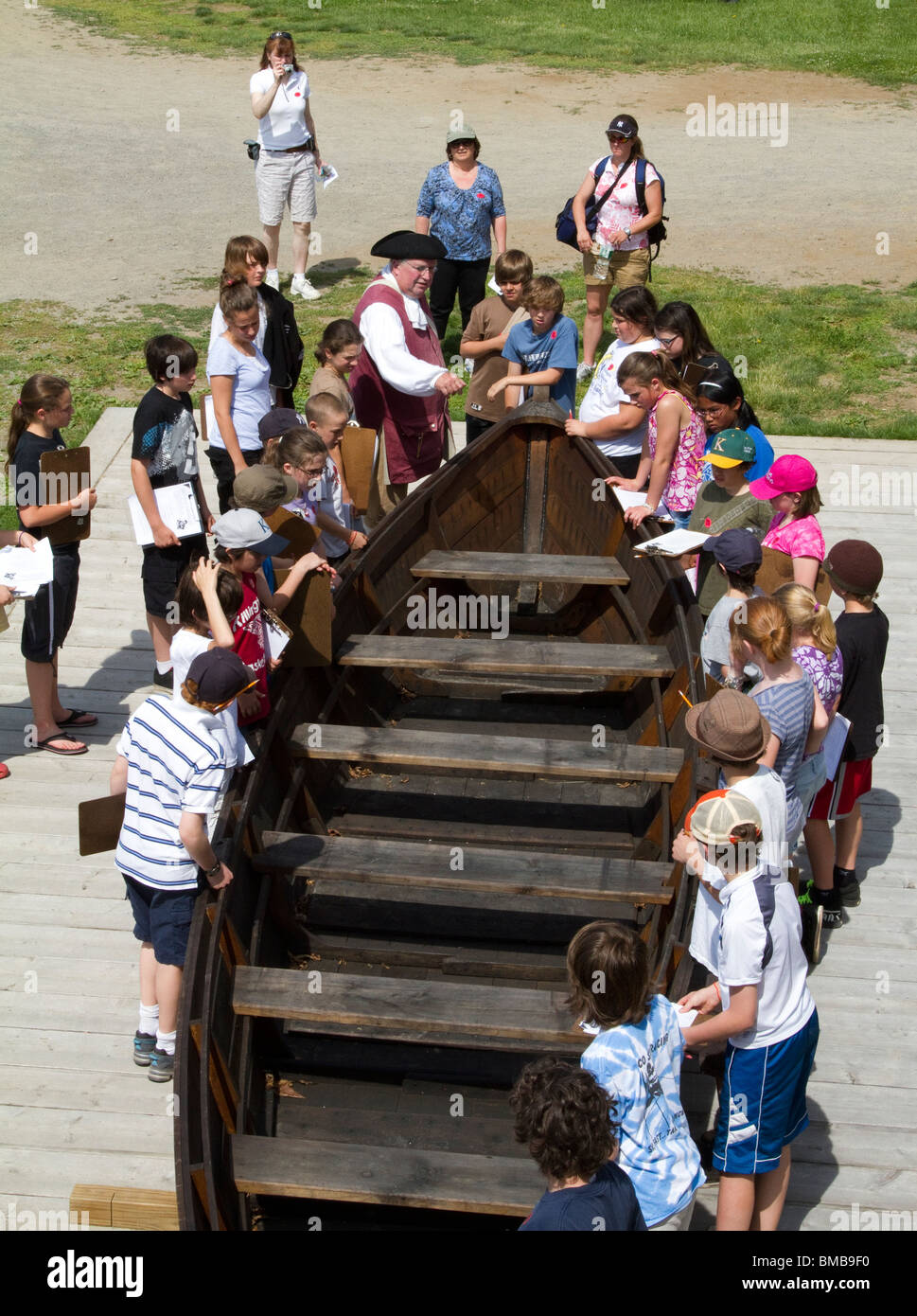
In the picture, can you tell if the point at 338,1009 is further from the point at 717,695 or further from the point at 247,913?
the point at 717,695

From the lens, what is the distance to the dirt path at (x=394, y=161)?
15836mm

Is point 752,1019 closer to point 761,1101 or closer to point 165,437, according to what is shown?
point 761,1101

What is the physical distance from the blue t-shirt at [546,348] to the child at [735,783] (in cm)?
458

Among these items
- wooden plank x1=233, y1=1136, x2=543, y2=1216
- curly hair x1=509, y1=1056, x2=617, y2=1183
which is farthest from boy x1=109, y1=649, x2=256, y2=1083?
curly hair x1=509, y1=1056, x2=617, y2=1183

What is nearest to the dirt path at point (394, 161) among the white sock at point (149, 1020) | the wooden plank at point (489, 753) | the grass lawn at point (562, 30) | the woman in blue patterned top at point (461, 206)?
the grass lawn at point (562, 30)

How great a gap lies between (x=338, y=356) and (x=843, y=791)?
10.9 feet

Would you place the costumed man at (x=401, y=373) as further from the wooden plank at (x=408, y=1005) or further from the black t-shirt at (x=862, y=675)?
the wooden plank at (x=408, y=1005)

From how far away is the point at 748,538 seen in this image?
16.6 ft

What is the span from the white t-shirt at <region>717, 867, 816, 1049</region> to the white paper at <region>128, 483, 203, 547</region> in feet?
13.2

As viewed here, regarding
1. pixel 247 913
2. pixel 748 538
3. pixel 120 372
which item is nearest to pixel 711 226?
pixel 120 372

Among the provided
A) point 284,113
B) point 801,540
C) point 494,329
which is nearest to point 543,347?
point 494,329

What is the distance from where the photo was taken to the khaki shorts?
36.8 feet

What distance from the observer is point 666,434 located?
6805 millimetres
